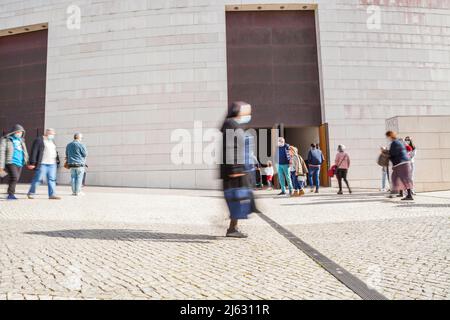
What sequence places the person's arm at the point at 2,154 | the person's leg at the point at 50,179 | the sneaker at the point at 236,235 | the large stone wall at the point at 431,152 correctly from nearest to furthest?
1. the sneaker at the point at 236,235
2. the person's arm at the point at 2,154
3. the person's leg at the point at 50,179
4. the large stone wall at the point at 431,152

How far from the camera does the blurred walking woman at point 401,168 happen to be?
7879mm

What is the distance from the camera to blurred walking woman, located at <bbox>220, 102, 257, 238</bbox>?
3975 millimetres

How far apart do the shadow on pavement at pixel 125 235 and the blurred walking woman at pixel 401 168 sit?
242 inches

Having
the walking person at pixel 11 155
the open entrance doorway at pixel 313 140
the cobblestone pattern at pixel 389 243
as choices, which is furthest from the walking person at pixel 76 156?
the open entrance doorway at pixel 313 140

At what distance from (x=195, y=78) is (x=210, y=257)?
12005mm

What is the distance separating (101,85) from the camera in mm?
14602

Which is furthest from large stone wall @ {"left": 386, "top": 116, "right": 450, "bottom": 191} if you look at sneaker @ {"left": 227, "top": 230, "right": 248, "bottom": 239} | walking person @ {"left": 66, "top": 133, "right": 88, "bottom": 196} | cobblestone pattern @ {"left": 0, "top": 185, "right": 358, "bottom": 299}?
walking person @ {"left": 66, "top": 133, "right": 88, "bottom": 196}

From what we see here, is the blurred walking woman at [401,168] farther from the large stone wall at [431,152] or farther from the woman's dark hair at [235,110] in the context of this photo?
the woman's dark hair at [235,110]

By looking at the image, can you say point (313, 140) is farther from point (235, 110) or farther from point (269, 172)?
point (235, 110)

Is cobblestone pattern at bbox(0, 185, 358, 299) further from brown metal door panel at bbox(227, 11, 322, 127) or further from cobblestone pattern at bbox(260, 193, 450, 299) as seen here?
brown metal door panel at bbox(227, 11, 322, 127)

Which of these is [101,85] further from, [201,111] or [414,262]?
[414,262]

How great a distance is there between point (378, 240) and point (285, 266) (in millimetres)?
1655

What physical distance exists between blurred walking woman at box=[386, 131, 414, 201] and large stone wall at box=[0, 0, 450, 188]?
18.9 feet
